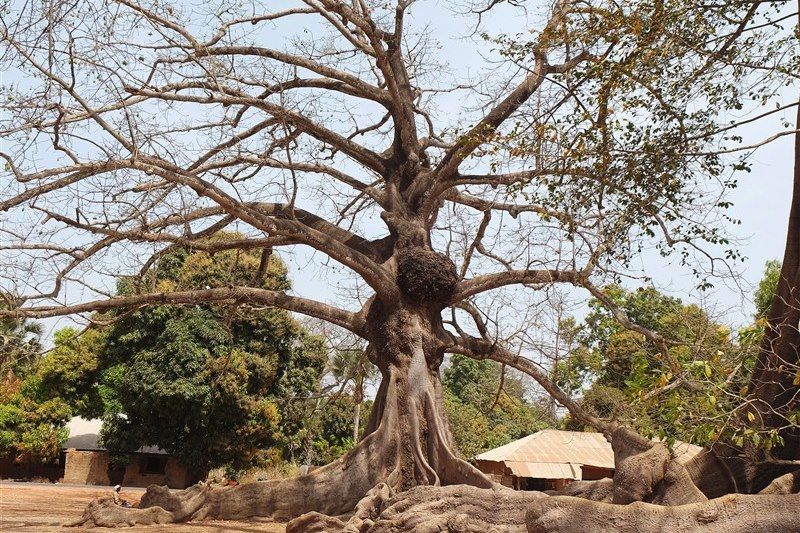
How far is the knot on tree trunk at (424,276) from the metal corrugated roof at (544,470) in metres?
10.2

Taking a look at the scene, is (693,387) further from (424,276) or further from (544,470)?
(544,470)

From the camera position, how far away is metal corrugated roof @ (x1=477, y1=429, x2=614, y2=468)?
21.7 m

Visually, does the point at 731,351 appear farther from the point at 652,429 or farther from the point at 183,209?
the point at 183,209

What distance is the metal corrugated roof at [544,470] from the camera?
21359mm

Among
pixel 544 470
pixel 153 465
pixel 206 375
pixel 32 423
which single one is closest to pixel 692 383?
pixel 544 470

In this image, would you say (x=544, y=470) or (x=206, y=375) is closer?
(x=544, y=470)

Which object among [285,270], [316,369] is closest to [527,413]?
[316,369]

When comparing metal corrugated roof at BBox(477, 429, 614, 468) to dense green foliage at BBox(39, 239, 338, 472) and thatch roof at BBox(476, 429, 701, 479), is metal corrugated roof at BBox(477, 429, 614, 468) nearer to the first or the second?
thatch roof at BBox(476, 429, 701, 479)

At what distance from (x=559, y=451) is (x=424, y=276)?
11415 mm

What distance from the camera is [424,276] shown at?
12.4 metres

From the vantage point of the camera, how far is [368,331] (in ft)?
41.9

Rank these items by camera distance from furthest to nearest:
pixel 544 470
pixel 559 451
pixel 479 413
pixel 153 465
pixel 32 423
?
A: pixel 479 413
pixel 153 465
pixel 32 423
pixel 559 451
pixel 544 470

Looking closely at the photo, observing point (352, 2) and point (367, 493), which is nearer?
point (367, 493)

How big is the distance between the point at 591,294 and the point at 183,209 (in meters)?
6.44
